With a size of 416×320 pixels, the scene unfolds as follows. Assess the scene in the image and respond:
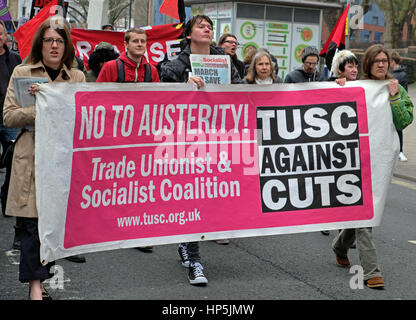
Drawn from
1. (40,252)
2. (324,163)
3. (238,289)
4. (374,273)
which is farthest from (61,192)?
(374,273)

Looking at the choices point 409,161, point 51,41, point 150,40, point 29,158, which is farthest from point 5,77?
point 409,161

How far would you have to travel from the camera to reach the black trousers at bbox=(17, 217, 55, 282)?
4.40 metres

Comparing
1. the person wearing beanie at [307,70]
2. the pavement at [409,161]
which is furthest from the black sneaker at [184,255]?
the pavement at [409,161]

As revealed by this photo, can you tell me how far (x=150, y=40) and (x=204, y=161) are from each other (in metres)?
5.97

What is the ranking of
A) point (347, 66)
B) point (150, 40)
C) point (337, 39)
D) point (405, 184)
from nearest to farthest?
point (347, 66) < point (150, 40) < point (337, 39) < point (405, 184)

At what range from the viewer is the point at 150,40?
10602mm

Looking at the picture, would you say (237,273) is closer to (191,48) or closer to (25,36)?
(191,48)

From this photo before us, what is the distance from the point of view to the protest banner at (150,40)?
34.1ft

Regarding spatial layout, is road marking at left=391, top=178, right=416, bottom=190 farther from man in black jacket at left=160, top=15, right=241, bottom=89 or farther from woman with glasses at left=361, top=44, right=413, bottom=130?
man in black jacket at left=160, top=15, right=241, bottom=89

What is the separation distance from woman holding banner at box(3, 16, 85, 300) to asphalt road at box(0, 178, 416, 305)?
42cm

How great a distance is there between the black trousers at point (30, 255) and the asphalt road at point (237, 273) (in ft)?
1.25

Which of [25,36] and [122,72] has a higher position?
[25,36]

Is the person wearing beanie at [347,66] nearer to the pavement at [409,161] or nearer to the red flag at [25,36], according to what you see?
the red flag at [25,36]

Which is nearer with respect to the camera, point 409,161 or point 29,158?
point 29,158
